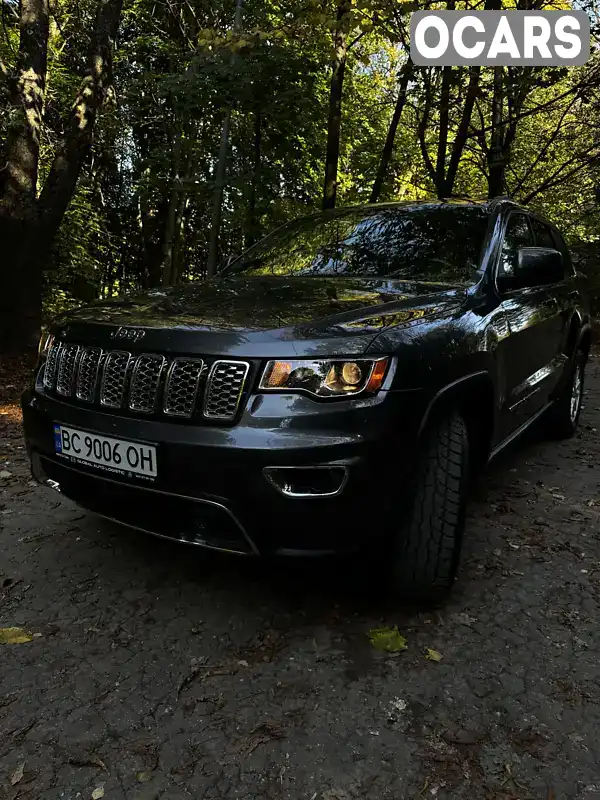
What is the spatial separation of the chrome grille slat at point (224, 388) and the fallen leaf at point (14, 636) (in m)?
1.04

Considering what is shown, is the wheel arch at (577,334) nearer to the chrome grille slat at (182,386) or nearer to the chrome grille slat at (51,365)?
the chrome grille slat at (182,386)

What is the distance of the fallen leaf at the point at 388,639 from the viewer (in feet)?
7.11

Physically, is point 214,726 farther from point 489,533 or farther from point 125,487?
point 489,533

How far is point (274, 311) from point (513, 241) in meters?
1.68

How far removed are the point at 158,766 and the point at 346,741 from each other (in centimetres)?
51

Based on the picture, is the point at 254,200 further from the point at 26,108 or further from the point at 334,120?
the point at 26,108

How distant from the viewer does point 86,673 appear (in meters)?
2.02

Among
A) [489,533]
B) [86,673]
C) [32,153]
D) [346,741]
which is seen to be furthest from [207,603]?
[32,153]

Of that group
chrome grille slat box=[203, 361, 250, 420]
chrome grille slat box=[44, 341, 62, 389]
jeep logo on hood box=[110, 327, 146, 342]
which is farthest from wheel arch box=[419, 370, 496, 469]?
chrome grille slat box=[44, 341, 62, 389]

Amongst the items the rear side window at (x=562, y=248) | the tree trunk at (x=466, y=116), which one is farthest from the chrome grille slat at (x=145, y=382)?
the tree trunk at (x=466, y=116)

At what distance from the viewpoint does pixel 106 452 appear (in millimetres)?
2180

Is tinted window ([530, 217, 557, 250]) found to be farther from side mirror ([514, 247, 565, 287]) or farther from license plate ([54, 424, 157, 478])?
license plate ([54, 424, 157, 478])

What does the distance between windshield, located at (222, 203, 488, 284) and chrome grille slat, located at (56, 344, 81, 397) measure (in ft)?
3.84

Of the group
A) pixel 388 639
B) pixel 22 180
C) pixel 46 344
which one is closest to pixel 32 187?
pixel 22 180
